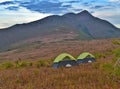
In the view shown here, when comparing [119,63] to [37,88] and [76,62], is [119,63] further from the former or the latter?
[76,62]

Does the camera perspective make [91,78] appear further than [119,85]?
→ Yes

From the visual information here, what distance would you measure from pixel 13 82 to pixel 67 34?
570 feet

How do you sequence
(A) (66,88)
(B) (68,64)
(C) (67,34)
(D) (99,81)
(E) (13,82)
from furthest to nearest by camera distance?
1. (C) (67,34)
2. (B) (68,64)
3. (E) (13,82)
4. (D) (99,81)
5. (A) (66,88)

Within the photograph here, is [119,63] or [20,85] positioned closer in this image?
[20,85]

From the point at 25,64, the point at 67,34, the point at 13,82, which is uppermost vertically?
the point at 13,82

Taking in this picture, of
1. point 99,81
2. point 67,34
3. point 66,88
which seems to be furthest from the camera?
point 67,34

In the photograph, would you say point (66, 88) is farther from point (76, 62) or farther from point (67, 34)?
point (67, 34)

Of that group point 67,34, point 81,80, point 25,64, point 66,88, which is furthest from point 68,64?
point 67,34

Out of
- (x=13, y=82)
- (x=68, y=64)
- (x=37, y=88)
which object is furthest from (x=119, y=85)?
(x=68, y=64)

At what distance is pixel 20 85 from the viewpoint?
23.7m

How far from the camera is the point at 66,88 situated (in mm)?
21094

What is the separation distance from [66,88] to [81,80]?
3.30 m

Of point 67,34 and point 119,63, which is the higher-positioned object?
point 119,63

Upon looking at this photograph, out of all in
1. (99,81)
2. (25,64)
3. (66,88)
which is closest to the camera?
(66,88)
